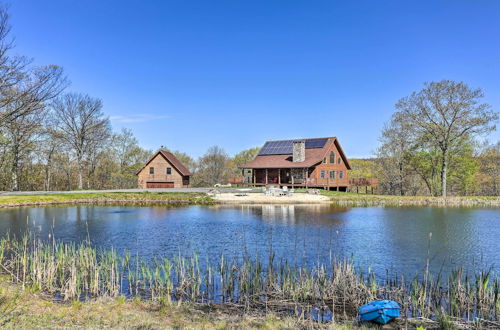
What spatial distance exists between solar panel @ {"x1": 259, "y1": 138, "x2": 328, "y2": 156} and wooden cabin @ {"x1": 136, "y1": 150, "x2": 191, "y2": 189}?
13.3 m

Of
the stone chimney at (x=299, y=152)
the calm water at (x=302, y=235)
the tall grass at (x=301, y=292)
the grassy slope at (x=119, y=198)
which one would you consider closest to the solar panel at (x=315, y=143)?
the stone chimney at (x=299, y=152)

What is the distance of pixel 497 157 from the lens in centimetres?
4888

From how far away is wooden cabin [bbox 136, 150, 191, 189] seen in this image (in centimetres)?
5275

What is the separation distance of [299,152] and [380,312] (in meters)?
40.6

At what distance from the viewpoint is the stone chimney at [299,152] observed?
4741 centimetres

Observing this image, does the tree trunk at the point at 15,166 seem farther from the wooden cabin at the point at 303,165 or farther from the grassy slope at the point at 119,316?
the grassy slope at the point at 119,316

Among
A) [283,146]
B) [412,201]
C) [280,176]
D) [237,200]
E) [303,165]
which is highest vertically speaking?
[283,146]

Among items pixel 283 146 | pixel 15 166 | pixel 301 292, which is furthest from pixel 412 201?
pixel 15 166

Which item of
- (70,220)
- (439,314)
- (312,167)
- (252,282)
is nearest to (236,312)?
(252,282)

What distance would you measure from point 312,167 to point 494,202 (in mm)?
20830

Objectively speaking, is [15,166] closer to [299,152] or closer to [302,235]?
[299,152]

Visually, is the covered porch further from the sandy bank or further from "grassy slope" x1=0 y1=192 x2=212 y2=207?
"grassy slope" x1=0 y1=192 x2=212 y2=207

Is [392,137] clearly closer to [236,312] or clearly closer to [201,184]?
[201,184]

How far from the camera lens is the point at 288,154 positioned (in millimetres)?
49781
